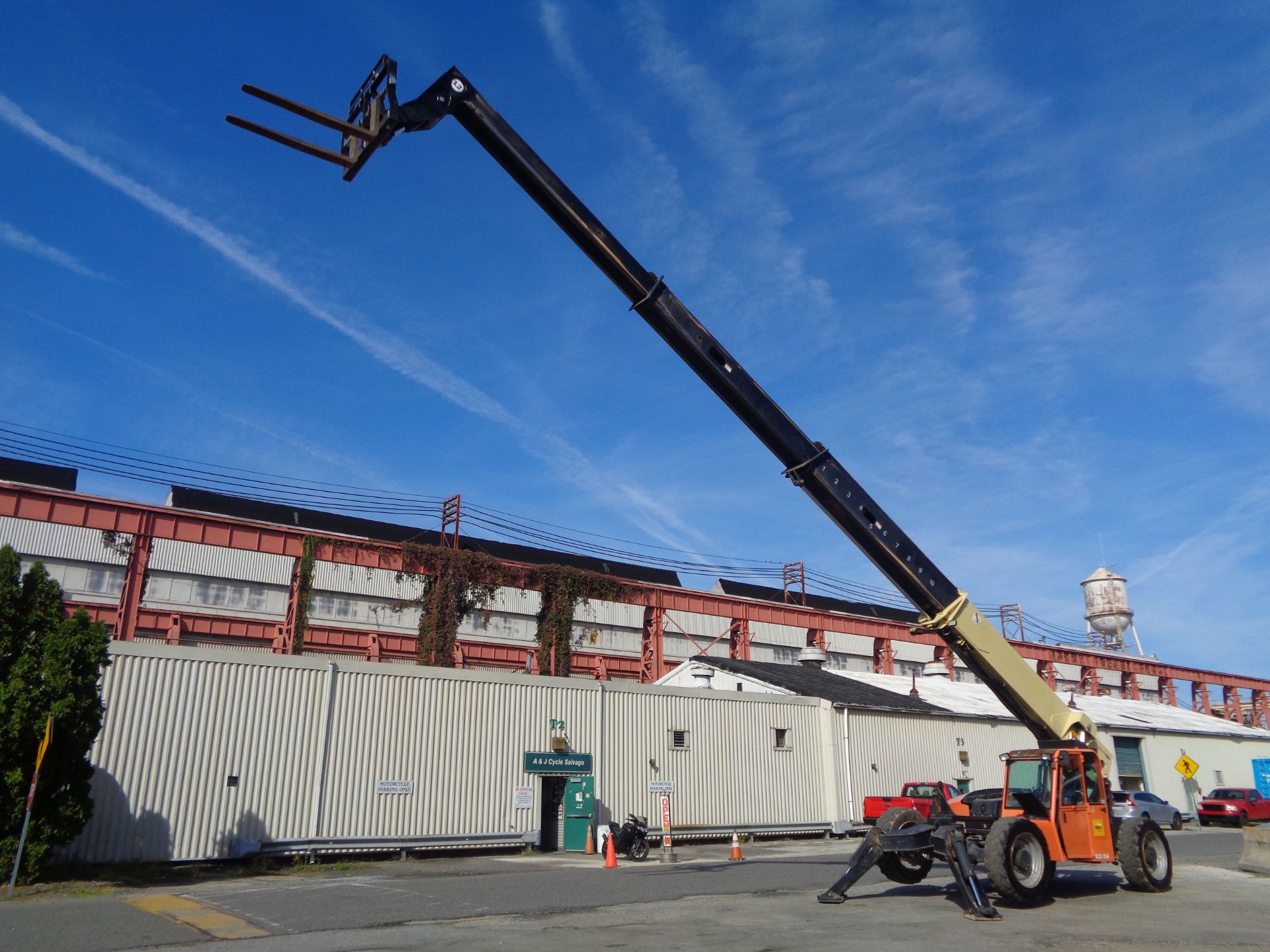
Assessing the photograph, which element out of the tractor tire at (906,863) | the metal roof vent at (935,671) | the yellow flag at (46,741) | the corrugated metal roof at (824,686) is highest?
the metal roof vent at (935,671)

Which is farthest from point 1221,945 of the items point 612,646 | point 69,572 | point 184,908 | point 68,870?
point 612,646

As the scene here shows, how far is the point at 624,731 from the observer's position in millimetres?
24219

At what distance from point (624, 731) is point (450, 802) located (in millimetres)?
5236

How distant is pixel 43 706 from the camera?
14.0 metres

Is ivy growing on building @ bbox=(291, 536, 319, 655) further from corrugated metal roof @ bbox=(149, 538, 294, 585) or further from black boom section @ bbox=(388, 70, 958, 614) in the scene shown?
black boom section @ bbox=(388, 70, 958, 614)

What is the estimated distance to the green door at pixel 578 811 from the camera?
843 inches

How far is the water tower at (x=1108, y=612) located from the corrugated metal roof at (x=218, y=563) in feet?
216

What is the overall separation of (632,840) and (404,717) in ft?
19.1

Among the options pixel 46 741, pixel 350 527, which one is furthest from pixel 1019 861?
pixel 350 527

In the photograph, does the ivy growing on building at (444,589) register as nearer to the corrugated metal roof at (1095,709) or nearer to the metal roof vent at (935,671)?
the corrugated metal roof at (1095,709)

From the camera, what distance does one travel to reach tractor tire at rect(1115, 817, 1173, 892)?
13.7m

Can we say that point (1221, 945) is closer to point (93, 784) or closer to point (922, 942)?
point (922, 942)

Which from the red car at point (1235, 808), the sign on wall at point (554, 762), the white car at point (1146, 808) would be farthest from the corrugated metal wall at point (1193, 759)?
the sign on wall at point (554, 762)

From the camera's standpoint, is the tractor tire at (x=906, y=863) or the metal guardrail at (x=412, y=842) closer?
the tractor tire at (x=906, y=863)
